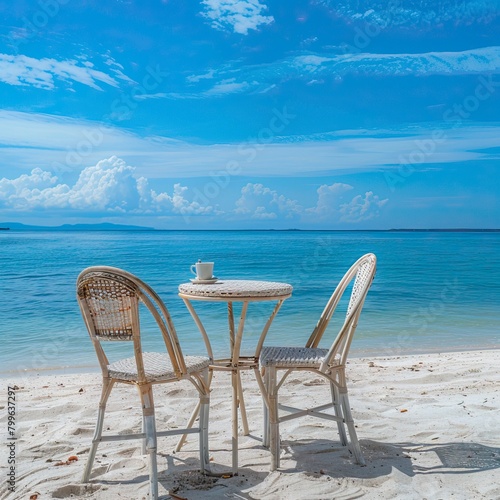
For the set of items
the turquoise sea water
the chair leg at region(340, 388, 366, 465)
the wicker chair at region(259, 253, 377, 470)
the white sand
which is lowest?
the turquoise sea water

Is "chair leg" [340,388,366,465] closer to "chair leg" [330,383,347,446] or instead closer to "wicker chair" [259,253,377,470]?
"wicker chair" [259,253,377,470]

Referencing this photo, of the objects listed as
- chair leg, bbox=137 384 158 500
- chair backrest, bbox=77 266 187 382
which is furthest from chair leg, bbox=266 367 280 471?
chair leg, bbox=137 384 158 500

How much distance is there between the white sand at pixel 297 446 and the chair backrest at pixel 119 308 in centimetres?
56

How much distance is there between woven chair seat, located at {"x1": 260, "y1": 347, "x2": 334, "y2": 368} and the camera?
2830mm

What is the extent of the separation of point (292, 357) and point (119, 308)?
915mm

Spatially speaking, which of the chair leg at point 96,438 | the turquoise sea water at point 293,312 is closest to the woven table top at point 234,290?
the chair leg at point 96,438

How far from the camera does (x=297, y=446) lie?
3.15 meters

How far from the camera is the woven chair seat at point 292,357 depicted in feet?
9.29

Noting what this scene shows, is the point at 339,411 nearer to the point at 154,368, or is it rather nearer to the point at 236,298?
the point at 236,298

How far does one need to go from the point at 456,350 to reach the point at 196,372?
518 cm

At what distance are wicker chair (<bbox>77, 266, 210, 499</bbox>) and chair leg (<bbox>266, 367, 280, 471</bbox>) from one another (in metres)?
0.34

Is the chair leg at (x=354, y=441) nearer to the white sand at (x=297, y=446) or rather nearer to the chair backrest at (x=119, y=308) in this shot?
the white sand at (x=297, y=446)

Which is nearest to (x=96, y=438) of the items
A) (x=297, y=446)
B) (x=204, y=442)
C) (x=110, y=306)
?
(x=204, y=442)

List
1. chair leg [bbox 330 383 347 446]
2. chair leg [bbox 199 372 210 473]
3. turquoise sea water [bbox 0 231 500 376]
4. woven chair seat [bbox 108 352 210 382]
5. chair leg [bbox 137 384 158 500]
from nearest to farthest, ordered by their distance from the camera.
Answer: chair leg [bbox 137 384 158 500] < woven chair seat [bbox 108 352 210 382] < chair leg [bbox 199 372 210 473] < chair leg [bbox 330 383 347 446] < turquoise sea water [bbox 0 231 500 376]
